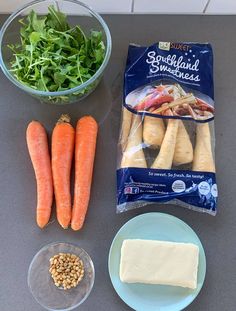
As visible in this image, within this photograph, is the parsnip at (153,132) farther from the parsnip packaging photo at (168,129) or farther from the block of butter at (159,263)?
the block of butter at (159,263)

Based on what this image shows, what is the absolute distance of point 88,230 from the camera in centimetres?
89

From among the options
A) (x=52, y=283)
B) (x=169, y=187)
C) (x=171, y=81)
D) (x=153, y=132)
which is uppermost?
(x=171, y=81)

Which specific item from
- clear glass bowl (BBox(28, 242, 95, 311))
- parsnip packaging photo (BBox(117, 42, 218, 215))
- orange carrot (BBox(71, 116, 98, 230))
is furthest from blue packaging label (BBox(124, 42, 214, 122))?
clear glass bowl (BBox(28, 242, 95, 311))

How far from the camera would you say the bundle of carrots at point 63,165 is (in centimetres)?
89

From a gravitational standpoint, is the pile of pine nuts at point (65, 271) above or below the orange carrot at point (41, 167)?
below

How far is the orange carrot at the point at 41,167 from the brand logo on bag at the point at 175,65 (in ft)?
0.96

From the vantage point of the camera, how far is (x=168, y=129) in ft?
2.95

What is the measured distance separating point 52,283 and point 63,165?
255 millimetres

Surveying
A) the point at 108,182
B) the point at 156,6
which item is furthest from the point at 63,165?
the point at 156,6

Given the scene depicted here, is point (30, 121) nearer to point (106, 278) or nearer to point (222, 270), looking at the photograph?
point (106, 278)

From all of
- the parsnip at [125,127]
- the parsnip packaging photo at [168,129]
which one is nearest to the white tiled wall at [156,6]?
the parsnip packaging photo at [168,129]

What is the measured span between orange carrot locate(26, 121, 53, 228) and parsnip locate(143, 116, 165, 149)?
23 cm

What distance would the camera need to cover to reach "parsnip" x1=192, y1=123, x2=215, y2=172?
2.91ft

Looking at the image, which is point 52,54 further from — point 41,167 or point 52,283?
point 52,283
